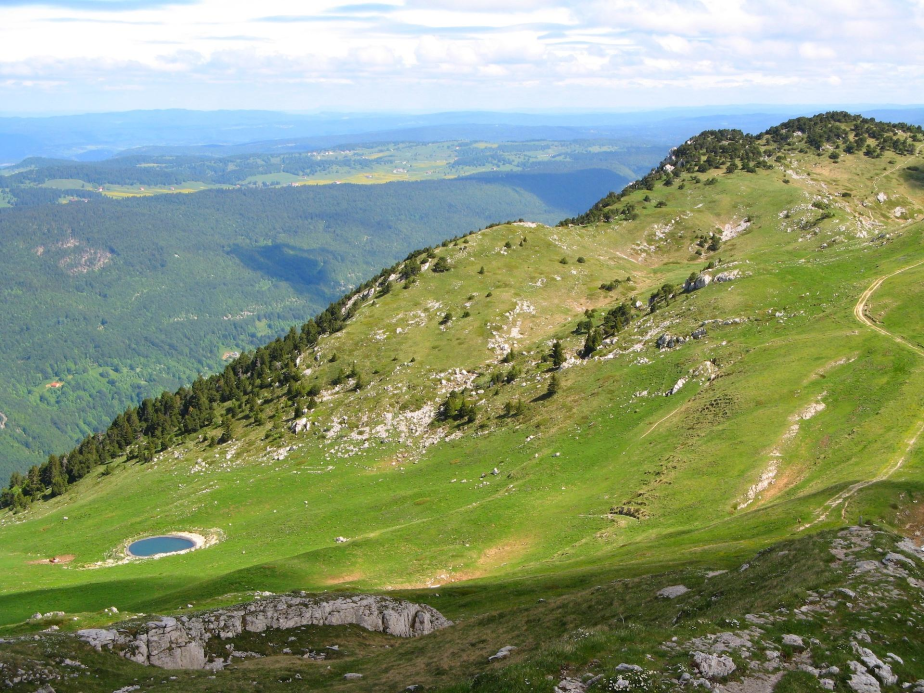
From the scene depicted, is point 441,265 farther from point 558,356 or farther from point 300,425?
point 300,425

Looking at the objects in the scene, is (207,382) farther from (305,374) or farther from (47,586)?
(47,586)

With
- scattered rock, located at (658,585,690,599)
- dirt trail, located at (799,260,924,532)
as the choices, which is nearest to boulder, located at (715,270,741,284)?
dirt trail, located at (799,260,924,532)

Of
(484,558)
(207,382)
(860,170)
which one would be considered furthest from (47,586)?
(860,170)

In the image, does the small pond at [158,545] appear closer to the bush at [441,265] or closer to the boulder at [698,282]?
the bush at [441,265]

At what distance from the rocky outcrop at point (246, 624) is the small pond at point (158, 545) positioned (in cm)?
5235

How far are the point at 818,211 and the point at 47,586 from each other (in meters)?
165

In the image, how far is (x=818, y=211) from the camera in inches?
6339

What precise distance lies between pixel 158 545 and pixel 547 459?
5258cm

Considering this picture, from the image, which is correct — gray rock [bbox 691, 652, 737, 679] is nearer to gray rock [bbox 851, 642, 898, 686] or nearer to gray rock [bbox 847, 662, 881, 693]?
gray rock [bbox 847, 662, 881, 693]

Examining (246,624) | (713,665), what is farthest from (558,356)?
(713,665)

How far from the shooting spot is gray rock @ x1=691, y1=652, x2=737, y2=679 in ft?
78.3

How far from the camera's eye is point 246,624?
133 ft

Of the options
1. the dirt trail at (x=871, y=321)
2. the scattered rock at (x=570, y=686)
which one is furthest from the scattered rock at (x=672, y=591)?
the dirt trail at (x=871, y=321)

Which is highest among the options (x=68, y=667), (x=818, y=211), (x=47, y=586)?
(x=818, y=211)
